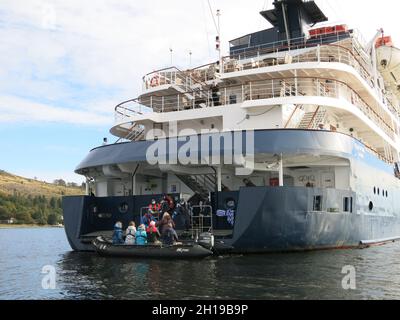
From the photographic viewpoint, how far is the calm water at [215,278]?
9.20 metres

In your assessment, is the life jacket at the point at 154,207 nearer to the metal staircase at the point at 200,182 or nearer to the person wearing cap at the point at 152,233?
the person wearing cap at the point at 152,233

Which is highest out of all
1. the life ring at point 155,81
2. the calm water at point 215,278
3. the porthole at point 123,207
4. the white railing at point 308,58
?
the white railing at point 308,58

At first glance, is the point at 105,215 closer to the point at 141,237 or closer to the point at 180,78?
the point at 141,237

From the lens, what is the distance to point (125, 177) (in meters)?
18.2

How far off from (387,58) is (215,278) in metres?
22.1

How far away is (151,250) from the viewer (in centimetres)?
1441

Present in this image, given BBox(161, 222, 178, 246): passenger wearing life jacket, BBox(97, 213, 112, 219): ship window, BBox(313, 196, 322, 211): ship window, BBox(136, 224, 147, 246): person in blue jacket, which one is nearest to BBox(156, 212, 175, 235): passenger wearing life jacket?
BBox(161, 222, 178, 246): passenger wearing life jacket

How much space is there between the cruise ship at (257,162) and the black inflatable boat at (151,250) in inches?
22.2

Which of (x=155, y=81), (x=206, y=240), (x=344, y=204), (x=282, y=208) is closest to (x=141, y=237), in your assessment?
(x=206, y=240)

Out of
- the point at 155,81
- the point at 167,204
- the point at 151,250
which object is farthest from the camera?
the point at 155,81

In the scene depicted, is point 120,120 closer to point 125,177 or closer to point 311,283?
point 125,177

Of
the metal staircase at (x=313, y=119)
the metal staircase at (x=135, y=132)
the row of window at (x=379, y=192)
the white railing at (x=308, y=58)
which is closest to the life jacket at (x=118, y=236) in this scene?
the metal staircase at (x=135, y=132)
